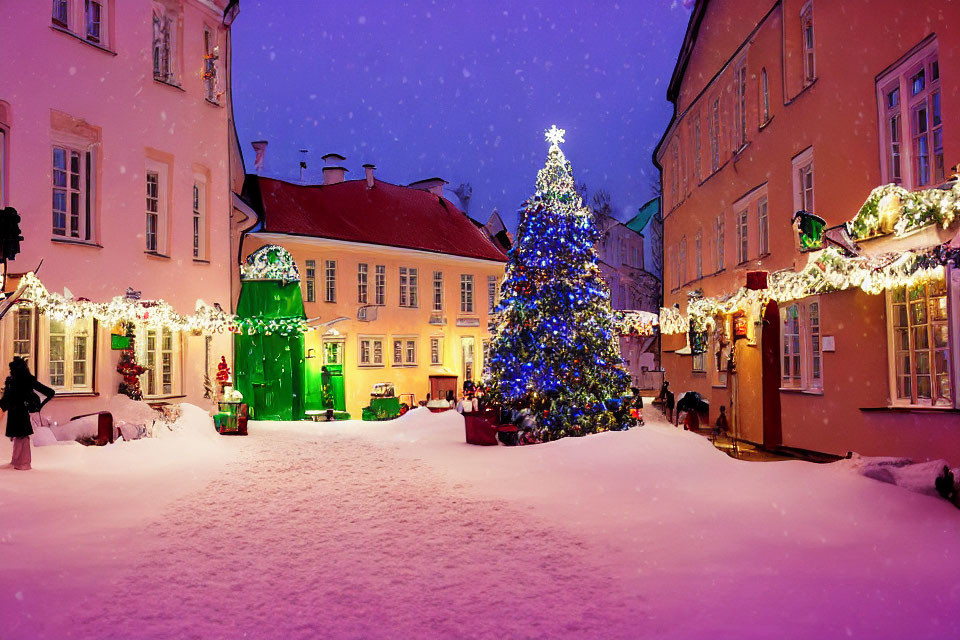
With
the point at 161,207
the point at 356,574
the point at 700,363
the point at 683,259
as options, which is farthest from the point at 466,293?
the point at 356,574

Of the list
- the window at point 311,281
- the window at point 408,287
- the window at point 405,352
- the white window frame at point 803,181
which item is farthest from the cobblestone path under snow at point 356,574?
the window at point 408,287

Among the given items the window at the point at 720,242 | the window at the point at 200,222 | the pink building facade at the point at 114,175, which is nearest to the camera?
the pink building facade at the point at 114,175

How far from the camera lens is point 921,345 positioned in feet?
36.2

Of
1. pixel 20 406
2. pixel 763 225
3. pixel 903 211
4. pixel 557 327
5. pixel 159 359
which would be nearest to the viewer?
pixel 903 211

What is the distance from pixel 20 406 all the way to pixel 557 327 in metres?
9.43

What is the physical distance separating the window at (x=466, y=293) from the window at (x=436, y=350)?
1964mm

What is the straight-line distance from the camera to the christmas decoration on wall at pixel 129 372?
699 inches

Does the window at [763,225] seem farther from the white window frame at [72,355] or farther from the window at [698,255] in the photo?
the white window frame at [72,355]

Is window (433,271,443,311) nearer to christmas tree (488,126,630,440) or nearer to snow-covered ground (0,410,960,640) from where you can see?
christmas tree (488,126,630,440)

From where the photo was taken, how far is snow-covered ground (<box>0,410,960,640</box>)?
559 cm

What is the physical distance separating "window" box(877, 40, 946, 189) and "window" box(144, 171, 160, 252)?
49.5 feet

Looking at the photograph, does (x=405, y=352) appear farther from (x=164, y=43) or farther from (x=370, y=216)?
(x=164, y=43)

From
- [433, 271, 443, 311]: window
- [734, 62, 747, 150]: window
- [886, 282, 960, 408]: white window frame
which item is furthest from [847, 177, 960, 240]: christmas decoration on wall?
[433, 271, 443, 311]: window

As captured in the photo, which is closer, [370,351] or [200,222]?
[200,222]
